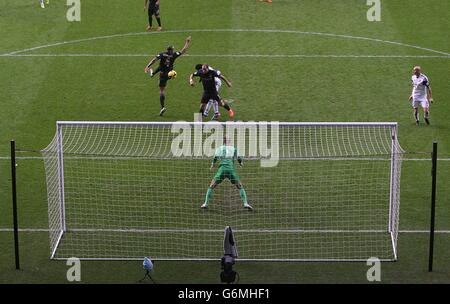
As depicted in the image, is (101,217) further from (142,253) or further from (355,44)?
(355,44)

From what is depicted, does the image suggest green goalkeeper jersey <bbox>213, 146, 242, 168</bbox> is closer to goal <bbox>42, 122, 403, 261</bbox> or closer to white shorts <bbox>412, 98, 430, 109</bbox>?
goal <bbox>42, 122, 403, 261</bbox>

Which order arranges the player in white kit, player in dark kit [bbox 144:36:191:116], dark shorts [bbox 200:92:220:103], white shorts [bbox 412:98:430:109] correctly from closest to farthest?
the player in white kit
white shorts [bbox 412:98:430:109]
dark shorts [bbox 200:92:220:103]
player in dark kit [bbox 144:36:191:116]

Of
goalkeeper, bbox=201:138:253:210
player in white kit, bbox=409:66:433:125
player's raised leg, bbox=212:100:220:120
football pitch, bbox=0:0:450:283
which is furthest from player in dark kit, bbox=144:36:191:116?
goalkeeper, bbox=201:138:253:210

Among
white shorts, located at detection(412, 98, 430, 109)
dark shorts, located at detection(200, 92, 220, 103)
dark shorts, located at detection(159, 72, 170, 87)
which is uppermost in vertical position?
dark shorts, located at detection(159, 72, 170, 87)

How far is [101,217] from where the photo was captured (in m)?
22.2

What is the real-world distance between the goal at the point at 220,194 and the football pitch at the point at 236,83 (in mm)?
251

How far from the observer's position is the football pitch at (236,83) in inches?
789

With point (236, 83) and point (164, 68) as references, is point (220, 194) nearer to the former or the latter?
point (164, 68)

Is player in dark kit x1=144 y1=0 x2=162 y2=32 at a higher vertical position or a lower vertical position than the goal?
higher

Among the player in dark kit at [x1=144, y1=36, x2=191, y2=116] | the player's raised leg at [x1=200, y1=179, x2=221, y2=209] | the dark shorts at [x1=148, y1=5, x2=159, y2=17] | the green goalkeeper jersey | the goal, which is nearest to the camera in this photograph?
the goal

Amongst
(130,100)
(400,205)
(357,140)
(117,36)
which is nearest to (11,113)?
(130,100)

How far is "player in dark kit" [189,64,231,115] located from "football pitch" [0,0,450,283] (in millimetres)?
835

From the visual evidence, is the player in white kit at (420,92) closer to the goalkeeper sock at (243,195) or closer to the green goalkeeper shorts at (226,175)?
the goalkeeper sock at (243,195)

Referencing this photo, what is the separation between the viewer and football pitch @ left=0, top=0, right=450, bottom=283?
20047 millimetres
